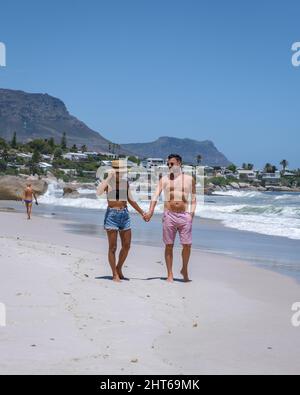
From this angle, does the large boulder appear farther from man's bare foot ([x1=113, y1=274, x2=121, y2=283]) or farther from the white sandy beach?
man's bare foot ([x1=113, y1=274, x2=121, y2=283])

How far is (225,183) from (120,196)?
465 ft

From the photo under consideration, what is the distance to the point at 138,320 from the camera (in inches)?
216

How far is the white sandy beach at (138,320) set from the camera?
4262mm

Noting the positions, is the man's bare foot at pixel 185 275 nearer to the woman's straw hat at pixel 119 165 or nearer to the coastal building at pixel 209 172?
the woman's straw hat at pixel 119 165

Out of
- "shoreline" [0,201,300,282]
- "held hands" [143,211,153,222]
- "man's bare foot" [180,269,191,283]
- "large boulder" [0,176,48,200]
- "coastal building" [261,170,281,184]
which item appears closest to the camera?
"held hands" [143,211,153,222]

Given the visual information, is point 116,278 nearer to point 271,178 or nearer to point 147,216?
point 147,216

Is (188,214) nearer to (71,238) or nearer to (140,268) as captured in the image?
(140,268)

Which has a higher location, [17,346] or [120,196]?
[120,196]

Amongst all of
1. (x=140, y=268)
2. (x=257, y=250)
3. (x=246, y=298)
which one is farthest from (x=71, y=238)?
(x=246, y=298)

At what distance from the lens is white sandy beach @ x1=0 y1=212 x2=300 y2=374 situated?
4262 millimetres

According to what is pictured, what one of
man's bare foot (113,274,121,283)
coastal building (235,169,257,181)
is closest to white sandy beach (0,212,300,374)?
man's bare foot (113,274,121,283)

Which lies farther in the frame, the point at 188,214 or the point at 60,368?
the point at 188,214

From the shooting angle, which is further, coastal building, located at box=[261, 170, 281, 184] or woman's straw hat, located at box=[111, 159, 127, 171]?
coastal building, located at box=[261, 170, 281, 184]

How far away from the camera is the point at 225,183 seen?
14825 cm
